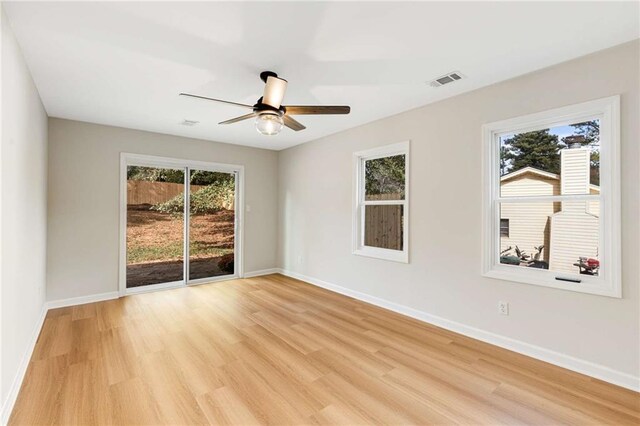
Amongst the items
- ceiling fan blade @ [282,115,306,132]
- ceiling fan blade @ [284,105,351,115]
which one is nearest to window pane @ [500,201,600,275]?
ceiling fan blade @ [284,105,351,115]

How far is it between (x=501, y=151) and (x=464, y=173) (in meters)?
0.39

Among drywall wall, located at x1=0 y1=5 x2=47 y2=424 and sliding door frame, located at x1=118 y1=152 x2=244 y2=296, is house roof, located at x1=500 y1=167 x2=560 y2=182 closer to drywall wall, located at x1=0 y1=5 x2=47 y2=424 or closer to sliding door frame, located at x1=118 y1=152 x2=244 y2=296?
drywall wall, located at x1=0 y1=5 x2=47 y2=424


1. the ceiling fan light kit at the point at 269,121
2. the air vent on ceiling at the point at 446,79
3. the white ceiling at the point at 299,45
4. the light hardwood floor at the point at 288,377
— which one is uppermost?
the air vent on ceiling at the point at 446,79

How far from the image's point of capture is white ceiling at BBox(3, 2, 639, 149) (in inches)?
74.3

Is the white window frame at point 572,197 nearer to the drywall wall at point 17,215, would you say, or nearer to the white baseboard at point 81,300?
the drywall wall at point 17,215

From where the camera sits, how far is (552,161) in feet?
8.80

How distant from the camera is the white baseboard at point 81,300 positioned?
3904 millimetres

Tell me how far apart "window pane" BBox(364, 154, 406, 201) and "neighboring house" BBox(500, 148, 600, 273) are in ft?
4.09

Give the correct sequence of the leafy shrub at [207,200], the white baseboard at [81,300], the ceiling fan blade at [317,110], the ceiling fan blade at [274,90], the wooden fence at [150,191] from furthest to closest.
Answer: the leafy shrub at [207,200]
the wooden fence at [150,191]
the white baseboard at [81,300]
the ceiling fan blade at [317,110]
the ceiling fan blade at [274,90]

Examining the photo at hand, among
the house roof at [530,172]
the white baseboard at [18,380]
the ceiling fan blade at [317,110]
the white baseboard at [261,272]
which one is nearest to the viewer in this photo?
the white baseboard at [18,380]

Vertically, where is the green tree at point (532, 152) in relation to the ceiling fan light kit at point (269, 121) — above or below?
below

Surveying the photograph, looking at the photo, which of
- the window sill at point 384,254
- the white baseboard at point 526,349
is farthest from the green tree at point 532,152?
the white baseboard at point 526,349

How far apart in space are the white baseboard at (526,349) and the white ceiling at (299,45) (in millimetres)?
2458

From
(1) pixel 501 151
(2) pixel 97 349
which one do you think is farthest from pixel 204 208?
(1) pixel 501 151
